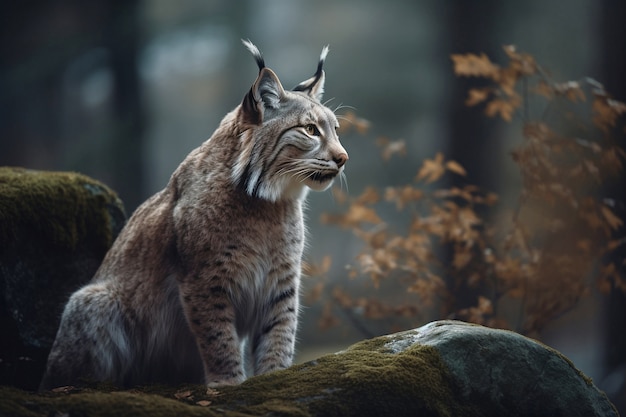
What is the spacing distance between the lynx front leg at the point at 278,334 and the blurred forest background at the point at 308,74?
0.45 meters

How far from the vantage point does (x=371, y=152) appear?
13812 millimetres

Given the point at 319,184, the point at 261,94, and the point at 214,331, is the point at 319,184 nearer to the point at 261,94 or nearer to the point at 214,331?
the point at 261,94

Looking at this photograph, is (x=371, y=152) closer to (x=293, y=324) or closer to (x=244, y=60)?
(x=244, y=60)

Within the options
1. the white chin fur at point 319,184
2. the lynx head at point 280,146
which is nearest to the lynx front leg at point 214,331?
the lynx head at point 280,146

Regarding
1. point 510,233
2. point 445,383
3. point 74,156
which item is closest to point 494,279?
point 510,233

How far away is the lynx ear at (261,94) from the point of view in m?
3.74

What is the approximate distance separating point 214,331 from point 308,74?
32.5 feet

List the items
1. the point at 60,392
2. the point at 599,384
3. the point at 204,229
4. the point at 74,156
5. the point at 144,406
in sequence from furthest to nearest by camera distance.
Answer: the point at 74,156
the point at 599,384
the point at 204,229
the point at 60,392
the point at 144,406

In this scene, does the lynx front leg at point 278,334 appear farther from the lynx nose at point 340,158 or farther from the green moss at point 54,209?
the green moss at point 54,209

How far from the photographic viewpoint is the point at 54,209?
439 centimetres

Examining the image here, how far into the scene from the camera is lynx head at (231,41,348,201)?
375cm

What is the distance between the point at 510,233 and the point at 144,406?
325 centimetres

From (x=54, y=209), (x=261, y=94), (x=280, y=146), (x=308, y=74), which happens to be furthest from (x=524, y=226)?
(x=308, y=74)

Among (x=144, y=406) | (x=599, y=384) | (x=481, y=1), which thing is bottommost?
(x=599, y=384)
